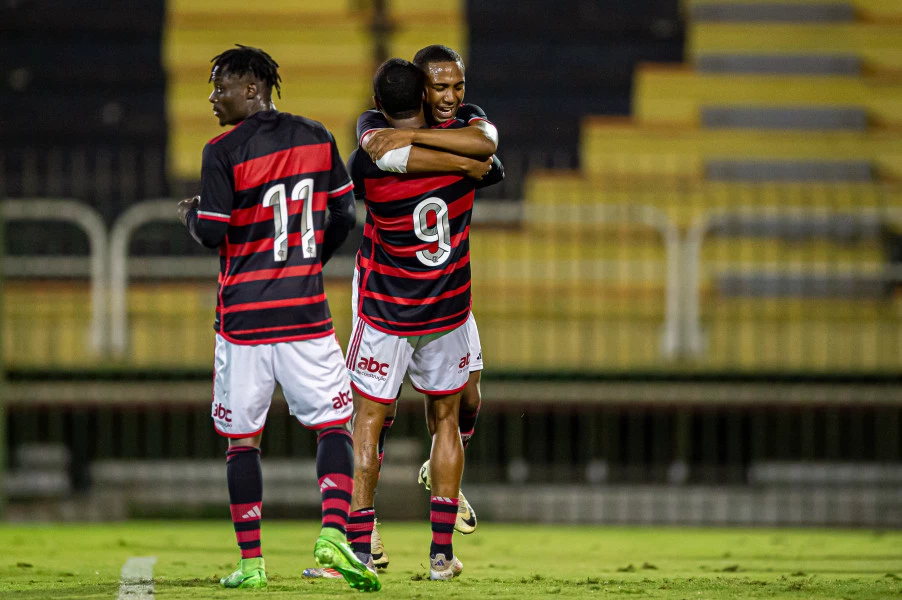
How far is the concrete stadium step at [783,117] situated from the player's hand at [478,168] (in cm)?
754

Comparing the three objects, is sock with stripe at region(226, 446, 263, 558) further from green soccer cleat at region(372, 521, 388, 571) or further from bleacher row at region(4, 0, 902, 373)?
bleacher row at region(4, 0, 902, 373)

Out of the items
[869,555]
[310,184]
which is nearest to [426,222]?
[310,184]

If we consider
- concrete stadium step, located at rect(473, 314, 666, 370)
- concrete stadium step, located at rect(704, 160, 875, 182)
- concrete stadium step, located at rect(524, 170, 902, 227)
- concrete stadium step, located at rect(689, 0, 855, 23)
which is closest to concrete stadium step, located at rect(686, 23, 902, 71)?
concrete stadium step, located at rect(689, 0, 855, 23)

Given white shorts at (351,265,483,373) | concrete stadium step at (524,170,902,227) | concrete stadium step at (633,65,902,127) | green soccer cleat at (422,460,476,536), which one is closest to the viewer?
white shorts at (351,265,483,373)

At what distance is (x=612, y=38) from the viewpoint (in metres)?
11.4

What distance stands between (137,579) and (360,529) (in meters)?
0.82

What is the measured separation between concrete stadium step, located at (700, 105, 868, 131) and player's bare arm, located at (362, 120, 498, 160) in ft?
24.9

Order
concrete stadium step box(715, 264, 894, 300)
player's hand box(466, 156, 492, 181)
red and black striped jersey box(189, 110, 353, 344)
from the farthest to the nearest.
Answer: concrete stadium step box(715, 264, 894, 300) < player's hand box(466, 156, 492, 181) < red and black striped jersey box(189, 110, 353, 344)

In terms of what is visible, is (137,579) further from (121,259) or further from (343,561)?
(121,259)

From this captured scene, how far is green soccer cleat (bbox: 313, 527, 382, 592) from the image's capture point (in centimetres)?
358

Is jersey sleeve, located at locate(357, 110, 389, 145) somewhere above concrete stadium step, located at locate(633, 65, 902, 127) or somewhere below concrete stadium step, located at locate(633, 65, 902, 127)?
below

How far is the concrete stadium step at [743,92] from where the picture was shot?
37.1 ft

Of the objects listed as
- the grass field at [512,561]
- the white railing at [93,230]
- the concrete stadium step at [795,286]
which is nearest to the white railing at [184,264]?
the white railing at [93,230]

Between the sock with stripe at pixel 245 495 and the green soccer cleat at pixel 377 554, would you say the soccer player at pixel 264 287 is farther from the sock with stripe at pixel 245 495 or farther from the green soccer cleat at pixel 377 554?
the green soccer cleat at pixel 377 554
